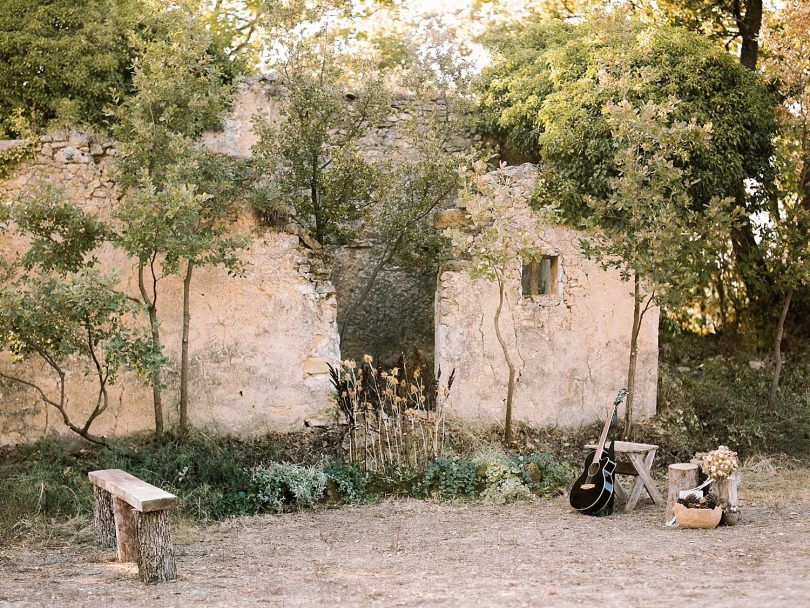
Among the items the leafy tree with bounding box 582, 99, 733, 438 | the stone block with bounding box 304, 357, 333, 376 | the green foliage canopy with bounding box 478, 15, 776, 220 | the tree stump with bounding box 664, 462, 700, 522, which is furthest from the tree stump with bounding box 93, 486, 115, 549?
the green foliage canopy with bounding box 478, 15, 776, 220

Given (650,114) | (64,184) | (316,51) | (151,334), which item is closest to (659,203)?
(650,114)

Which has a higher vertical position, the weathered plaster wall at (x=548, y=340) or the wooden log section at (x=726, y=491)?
the weathered plaster wall at (x=548, y=340)

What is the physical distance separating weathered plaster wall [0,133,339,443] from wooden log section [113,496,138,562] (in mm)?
2502

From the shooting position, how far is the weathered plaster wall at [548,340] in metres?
9.83

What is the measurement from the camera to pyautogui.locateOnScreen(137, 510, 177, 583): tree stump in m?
5.75

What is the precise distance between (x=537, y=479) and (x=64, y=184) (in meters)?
5.41

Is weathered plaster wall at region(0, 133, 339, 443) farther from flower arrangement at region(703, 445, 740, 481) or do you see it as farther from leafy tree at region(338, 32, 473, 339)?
flower arrangement at region(703, 445, 740, 481)

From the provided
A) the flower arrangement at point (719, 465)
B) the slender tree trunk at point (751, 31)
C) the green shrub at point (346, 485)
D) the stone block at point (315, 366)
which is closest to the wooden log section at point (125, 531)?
the green shrub at point (346, 485)

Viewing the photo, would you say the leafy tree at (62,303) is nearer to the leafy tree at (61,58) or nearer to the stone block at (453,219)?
the leafy tree at (61,58)

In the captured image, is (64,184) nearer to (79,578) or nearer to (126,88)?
(126,88)

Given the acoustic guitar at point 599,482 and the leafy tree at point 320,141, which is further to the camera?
the leafy tree at point 320,141

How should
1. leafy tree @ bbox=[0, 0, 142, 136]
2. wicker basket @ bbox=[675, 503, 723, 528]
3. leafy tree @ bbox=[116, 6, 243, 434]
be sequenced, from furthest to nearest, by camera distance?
leafy tree @ bbox=[0, 0, 142, 136] → leafy tree @ bbox=[116, 6, 243, 434] → wicker basket @ bbox=[675, 503, 723, 528]

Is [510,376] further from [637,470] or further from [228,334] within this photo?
[228,334]

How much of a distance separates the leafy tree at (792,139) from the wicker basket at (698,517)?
4.12 metres
